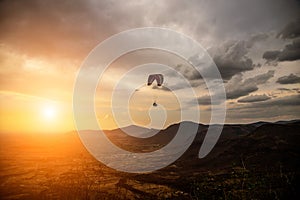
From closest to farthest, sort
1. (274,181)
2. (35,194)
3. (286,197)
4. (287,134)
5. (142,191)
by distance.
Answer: (286,197), (274,181), (35,194), (142,191), (287,134)

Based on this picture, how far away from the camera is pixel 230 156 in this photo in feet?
160

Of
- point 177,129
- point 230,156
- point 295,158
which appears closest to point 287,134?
point 230,156

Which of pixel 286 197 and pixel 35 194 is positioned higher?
pixel 286 197

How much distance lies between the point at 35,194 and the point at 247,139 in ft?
165

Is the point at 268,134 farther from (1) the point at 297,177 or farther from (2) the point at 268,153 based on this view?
(1) the point at 297,177

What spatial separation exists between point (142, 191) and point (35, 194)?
10.3m

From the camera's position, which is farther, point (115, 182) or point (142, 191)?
point (115, 182)

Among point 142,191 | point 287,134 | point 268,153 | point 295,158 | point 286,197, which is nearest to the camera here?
point 286,197

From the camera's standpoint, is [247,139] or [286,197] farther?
[247,139]

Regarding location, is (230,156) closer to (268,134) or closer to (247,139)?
(247,139)

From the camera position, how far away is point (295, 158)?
36.2 meters

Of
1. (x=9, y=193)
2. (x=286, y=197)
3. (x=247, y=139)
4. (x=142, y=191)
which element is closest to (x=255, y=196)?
(x=286, y=197)

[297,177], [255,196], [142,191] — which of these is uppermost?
[297,177]

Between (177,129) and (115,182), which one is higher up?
(177,129)
